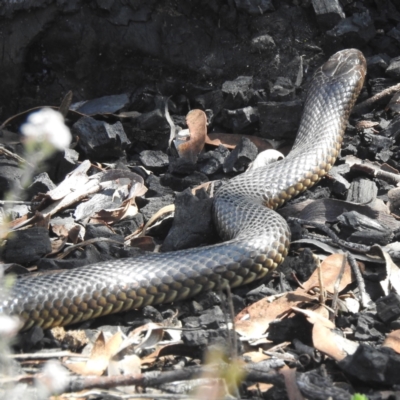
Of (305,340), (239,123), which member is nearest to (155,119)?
(239,123)

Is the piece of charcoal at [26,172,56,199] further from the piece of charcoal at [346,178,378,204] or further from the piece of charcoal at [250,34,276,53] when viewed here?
the piece of charcoal at [250,34,276,53]

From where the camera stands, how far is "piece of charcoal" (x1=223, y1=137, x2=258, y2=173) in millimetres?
6910

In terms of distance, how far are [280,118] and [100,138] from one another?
1.81 metres

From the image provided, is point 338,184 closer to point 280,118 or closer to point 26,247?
point 280,118

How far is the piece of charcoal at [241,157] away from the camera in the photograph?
272 inches

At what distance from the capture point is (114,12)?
24.9 ft

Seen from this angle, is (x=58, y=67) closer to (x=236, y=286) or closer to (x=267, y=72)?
(x=267, y=72)

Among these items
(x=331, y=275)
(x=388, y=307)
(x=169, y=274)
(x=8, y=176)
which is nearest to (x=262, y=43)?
(x=8, y=176)

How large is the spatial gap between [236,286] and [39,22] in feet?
12.4

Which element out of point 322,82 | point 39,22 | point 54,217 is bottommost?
point 54,217

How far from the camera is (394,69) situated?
25.1 ft

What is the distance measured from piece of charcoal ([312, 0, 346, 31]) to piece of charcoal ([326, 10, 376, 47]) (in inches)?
3.2

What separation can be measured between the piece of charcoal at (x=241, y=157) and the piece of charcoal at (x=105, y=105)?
4.53 feet

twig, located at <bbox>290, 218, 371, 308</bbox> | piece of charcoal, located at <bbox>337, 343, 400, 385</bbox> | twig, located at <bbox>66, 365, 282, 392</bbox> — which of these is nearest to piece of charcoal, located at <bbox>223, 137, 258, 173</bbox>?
twig, located at <bbox>290, 218, 371, 308</bbox>
